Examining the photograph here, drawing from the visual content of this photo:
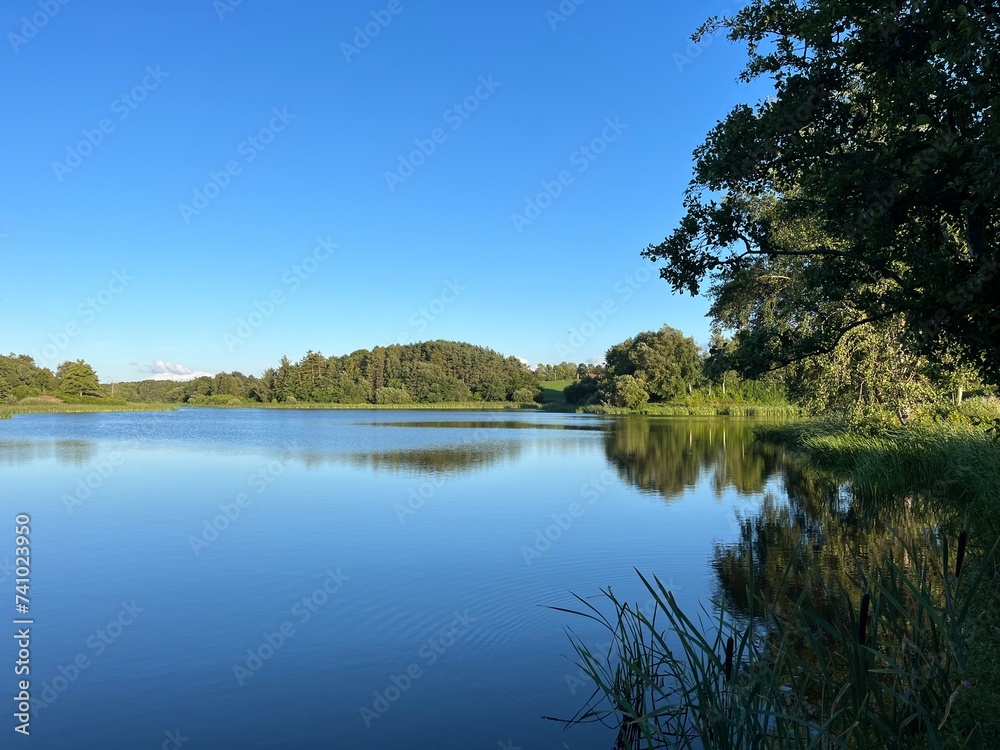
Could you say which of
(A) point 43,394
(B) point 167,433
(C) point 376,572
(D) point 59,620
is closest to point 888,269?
(C) point 376,572

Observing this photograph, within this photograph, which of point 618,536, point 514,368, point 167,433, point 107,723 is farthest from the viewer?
point 514,368

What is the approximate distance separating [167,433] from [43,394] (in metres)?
60.7

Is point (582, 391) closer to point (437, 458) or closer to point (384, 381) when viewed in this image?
point (384, 381)

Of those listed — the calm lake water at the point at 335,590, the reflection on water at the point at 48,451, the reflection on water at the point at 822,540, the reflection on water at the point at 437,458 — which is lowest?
the calm lake water at the point at 335,590

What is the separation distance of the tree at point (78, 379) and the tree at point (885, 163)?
3803 inches

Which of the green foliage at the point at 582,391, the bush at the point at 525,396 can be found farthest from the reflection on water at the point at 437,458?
the bush at the point at 525,396

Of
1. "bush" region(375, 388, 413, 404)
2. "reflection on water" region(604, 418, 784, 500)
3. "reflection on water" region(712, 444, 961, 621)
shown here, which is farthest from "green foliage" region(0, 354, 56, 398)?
"reflection on water" region(712, 444, 961, 621)

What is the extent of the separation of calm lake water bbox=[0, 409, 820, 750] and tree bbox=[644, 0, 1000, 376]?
4.22m

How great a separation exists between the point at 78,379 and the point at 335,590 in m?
95.4

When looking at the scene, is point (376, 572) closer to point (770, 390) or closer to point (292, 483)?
point (292, 483)

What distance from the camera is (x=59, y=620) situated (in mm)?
7926

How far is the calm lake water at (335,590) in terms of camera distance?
5.63 metres

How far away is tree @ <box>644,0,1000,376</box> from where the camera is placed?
6734 millimetres

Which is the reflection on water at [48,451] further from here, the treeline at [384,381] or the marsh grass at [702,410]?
the treeline at [384,381]
